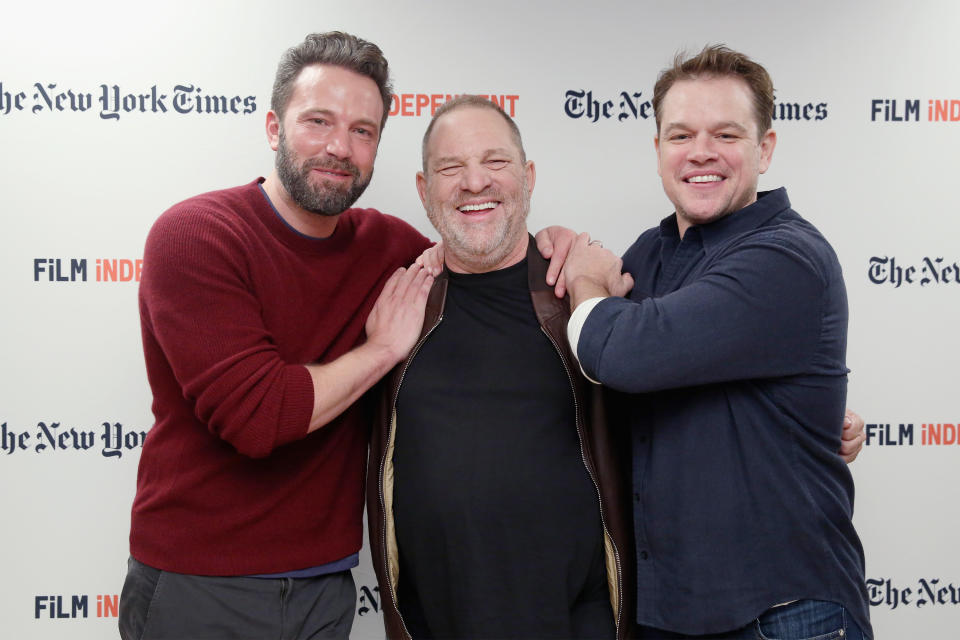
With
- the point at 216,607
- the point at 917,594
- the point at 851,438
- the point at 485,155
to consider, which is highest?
the point at 485,155

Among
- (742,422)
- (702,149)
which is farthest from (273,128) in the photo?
(742,422)

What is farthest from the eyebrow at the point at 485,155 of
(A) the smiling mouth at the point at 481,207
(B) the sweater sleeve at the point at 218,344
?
(B) the sweater sleeve at the point at 218,344

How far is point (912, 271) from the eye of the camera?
2.32m

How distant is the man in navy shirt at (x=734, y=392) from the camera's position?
1.29 m

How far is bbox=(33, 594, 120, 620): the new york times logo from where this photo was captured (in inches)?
88.4

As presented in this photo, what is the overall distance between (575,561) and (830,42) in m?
1.81

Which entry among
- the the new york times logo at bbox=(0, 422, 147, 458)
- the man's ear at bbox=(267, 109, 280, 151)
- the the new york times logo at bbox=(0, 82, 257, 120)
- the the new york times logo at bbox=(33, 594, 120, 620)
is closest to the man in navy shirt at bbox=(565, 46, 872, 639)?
the man's ear at bbox=(267, 109, 280, 151)

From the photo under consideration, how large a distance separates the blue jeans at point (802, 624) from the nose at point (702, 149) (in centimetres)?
86

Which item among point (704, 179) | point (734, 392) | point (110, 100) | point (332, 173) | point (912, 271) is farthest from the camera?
point (912, 271)

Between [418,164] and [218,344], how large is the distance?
42.3 inches

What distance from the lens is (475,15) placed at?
226 cm

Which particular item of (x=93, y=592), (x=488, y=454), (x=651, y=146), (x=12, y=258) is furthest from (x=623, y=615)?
(x=12, y=258)

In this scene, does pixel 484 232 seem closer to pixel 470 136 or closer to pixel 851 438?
pixel 470 136

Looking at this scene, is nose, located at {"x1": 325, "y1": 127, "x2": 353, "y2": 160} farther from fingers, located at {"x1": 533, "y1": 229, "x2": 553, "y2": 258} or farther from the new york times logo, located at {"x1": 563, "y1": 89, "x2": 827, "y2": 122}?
the new york times logo, located at {"x1": 563, "y1": 89, "x2": 827, "y2": 122}
